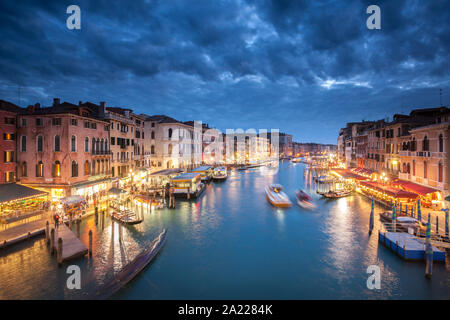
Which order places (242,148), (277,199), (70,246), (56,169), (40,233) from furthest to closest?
(242,148)
(277,199)
(56,169)
(40,233)
(70,246)

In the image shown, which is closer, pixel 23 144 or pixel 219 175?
pixel 23 144

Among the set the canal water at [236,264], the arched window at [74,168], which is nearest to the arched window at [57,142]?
the arched window at [74,168]

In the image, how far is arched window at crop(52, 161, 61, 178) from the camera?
81.5 ft

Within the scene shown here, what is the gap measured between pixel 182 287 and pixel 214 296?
1930 mm

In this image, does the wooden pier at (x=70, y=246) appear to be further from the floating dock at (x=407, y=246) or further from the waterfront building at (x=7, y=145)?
the floating dock at (x=407, y=246)

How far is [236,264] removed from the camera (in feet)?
52.1

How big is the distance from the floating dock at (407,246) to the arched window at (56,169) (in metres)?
30.2

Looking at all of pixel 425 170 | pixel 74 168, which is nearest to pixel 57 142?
pixel 74 168

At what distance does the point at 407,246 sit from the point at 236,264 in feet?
37.1

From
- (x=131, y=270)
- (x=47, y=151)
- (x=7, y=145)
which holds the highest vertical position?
(x=7, y=145)

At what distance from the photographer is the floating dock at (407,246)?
587 inches

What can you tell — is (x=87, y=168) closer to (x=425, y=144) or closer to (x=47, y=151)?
(x=47, y=151)

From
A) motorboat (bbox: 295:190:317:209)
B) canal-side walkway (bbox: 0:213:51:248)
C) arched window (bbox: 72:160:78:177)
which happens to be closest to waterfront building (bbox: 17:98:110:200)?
arched window (bbox: 72:160:78:177)
